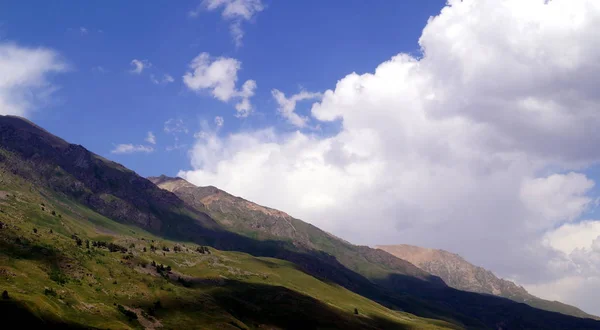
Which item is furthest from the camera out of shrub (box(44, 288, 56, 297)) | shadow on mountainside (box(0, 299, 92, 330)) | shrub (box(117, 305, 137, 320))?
shrub (box(117, 305, 137, 320))

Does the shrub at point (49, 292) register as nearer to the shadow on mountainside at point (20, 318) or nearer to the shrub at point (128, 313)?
the shadow on mountainside at point (20, 318)

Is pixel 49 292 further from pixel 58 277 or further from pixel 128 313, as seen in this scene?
pixel 128 313

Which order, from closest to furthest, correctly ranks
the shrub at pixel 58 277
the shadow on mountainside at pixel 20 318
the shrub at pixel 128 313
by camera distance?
the shadow on mountainside at pixel 20 318, the shrub at pixel 128 313, the shrub at pixel 58 277

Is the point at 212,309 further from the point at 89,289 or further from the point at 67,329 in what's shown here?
the point at 67,329

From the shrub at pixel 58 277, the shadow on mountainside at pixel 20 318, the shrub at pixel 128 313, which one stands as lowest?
the shrub at pixel 128 313

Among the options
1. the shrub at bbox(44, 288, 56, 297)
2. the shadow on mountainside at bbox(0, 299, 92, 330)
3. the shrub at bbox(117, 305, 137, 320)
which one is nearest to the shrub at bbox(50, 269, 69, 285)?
the shrub at bbox(44, 288, 56, 297)

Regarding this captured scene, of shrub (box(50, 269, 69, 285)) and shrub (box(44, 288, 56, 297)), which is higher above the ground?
shrub (box(50, 269, 69, 285))

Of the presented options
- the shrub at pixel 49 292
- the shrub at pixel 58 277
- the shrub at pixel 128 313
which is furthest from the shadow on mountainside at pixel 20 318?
the shrub at pixel 58 277

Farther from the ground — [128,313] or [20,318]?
[20,318]

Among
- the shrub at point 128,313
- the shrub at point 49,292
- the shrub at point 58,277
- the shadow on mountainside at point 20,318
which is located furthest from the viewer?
the shrub at point 58,277

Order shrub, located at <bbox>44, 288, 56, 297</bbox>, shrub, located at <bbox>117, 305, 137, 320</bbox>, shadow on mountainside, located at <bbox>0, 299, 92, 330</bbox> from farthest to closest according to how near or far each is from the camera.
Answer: shrub, located at <bbox>117, 305, 137, 320</bbox>, shrub, located at <bbox>44, 288, 56, 297</bbox>, shadow on mountainside, located at <bbox>0, 299, 92, 330</bbox>

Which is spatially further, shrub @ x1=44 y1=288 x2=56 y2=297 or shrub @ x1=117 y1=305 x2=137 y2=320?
shrub @ x1=117 y1=305 x2=137 y2=320

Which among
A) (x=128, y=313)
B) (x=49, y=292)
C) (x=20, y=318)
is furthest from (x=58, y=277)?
(x=20, y=318)

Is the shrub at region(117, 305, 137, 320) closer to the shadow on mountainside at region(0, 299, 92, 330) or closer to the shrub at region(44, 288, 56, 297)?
the shrub at region(44, 288, 56, 297)
